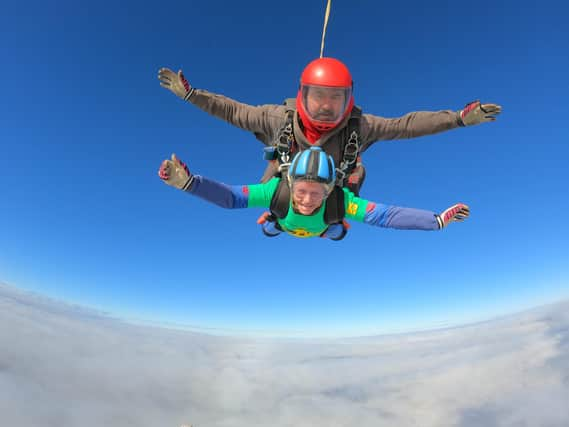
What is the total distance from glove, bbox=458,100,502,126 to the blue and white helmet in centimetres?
150

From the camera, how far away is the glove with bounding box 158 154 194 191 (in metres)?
2.37

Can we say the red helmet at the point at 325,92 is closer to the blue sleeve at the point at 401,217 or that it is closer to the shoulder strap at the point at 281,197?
the shoulder strap at the point at 281,197

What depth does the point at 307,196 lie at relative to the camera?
2.95 meters

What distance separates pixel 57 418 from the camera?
12025 cm

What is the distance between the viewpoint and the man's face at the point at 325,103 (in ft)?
9.43

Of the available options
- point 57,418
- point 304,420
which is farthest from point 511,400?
point 57,418

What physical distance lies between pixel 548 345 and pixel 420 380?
70.4 meters

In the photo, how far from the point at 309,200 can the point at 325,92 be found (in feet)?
3.27

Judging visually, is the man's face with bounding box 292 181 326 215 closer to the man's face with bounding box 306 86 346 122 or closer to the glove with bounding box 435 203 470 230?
the man's face with bounding box 306 86 346 122

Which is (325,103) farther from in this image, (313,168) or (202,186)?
(202,186)

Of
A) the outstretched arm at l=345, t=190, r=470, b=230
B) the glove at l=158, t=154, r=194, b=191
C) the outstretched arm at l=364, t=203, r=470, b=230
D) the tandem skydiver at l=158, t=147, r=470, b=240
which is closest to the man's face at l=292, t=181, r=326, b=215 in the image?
the tandem skydiver at l=158, t=147, r=470, b=240

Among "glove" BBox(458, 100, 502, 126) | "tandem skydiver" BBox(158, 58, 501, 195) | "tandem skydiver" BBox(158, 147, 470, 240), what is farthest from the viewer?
"glove" BBox(458, 100, 502, 126)

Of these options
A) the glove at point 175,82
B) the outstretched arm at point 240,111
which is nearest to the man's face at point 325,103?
the outstretched arm at point 240,111

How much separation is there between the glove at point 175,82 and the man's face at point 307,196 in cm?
145
